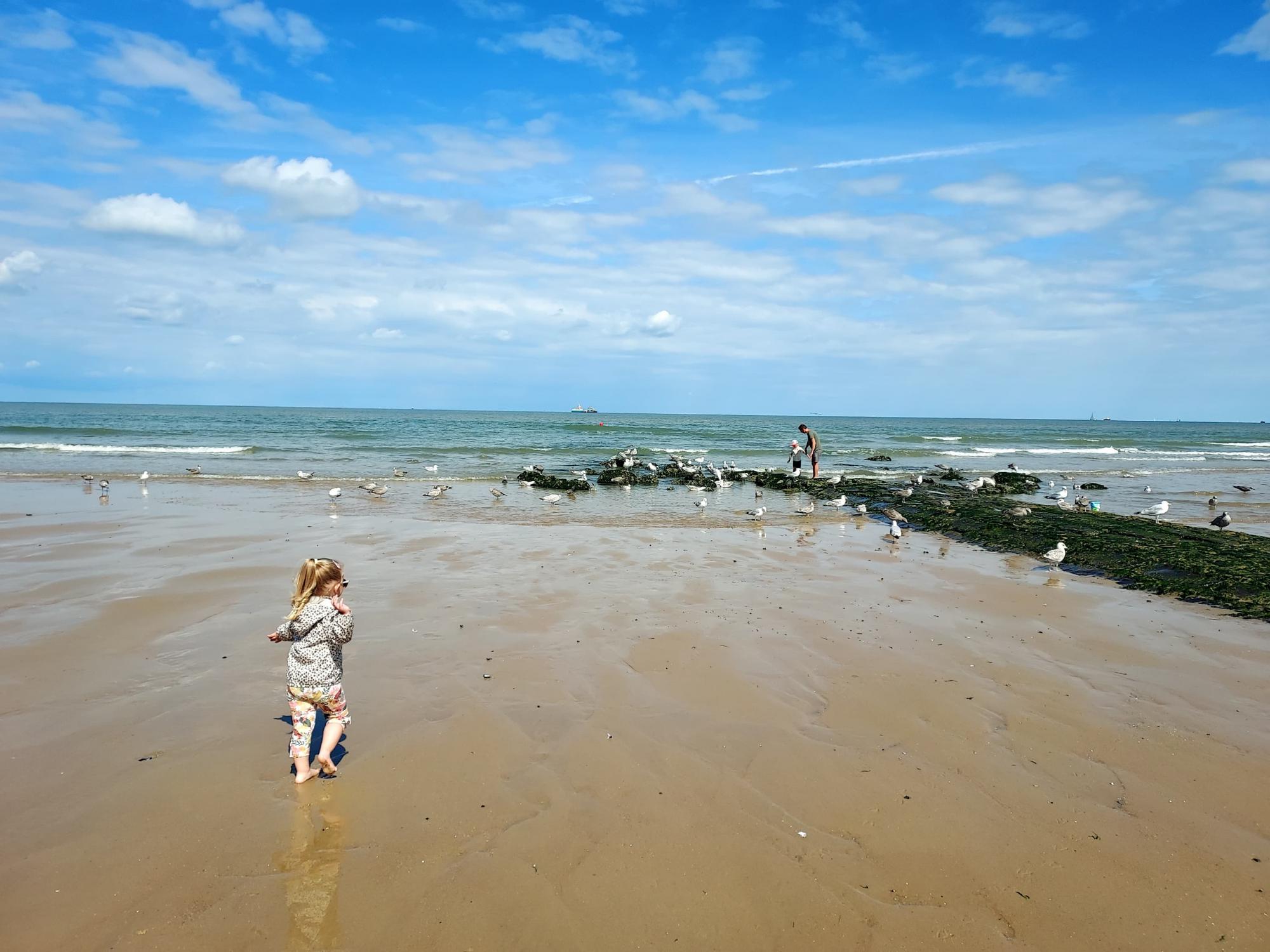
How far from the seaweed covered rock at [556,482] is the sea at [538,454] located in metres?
1.13

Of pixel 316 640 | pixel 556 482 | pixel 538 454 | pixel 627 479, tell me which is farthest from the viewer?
pixel 538 454

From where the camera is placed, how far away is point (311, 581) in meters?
4.39

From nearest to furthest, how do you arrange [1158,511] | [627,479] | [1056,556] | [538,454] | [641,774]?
[641,774], [1056,556], [1158,511], [627,479], [538,454]

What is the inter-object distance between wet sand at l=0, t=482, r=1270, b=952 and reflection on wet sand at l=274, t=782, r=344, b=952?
2 cm

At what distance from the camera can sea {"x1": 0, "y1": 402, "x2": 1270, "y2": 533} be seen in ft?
68.4

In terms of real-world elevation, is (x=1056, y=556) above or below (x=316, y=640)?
below

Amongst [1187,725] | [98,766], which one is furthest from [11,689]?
[1187,725]

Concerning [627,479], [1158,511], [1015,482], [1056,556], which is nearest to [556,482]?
[627,479]

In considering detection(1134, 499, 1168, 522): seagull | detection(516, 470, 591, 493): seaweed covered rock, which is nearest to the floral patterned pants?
detection(516, 470, 591, 493): seaweed covered rock

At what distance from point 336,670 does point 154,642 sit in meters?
3.06

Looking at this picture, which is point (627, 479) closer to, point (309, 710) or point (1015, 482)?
point (1015, 482)

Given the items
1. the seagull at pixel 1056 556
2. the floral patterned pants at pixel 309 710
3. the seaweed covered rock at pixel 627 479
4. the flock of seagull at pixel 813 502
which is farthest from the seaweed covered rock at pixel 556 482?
the floral patterned pants at pixel 309 710

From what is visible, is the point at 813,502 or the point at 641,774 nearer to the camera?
the point at 641,774

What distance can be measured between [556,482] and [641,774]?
1608 centimetres
